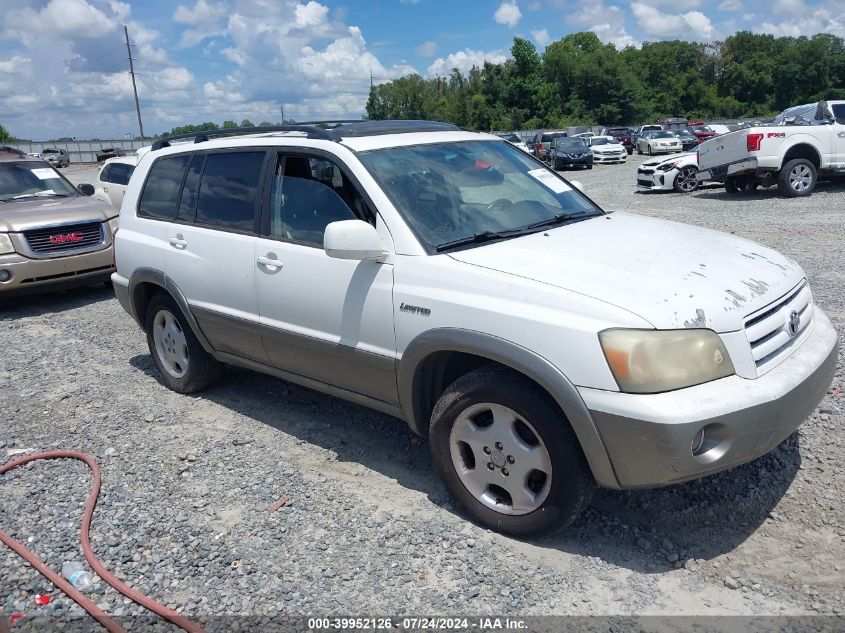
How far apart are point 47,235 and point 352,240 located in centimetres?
658

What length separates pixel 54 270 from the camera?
8500mm

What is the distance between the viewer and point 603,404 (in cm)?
282

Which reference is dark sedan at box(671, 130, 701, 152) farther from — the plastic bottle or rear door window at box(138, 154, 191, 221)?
the plastic bottle

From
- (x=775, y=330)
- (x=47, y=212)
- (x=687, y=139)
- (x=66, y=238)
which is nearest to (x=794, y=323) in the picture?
(x=775, y=330)

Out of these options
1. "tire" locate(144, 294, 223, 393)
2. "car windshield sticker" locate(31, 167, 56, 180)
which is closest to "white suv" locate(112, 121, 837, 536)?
"tire" locate(144, 294, 223, 393)

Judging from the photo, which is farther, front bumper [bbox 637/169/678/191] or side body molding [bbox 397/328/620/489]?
front bumper [bbox 637/169/678/191]

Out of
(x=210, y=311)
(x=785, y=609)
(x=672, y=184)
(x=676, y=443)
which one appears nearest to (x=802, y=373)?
(x=676, y=443)

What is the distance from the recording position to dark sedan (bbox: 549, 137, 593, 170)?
30719 mm

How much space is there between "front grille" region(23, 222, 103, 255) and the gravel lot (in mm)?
3749

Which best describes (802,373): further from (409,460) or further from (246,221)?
(246,221)

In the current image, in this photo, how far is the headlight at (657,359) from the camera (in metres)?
2.77

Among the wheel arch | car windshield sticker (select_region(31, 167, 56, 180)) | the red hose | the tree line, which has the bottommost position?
the red hose

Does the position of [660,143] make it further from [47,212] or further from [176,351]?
[176,351]

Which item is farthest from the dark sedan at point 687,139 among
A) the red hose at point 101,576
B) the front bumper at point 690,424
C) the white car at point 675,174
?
the red hose at point 101,576
